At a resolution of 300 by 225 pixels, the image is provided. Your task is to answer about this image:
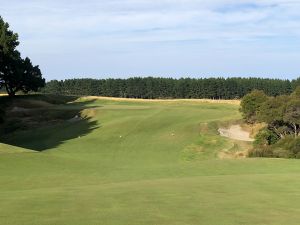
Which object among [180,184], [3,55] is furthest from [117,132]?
[180,184]

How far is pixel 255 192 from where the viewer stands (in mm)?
14211

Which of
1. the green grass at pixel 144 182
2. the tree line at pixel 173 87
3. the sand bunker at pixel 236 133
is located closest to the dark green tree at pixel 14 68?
the green grass at pixel 144 182

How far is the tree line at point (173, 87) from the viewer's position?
13325 cm

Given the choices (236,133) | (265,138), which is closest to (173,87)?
(236,133)

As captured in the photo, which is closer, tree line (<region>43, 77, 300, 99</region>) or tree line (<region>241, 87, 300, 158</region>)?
tree line (<region>241, 87, 300, 158</region>)

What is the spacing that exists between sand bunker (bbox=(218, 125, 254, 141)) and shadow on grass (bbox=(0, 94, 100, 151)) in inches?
538

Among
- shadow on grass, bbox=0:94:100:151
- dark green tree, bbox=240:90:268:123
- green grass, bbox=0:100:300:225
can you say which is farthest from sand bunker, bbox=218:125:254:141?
shadow on grass, bbox=0:94:100:151

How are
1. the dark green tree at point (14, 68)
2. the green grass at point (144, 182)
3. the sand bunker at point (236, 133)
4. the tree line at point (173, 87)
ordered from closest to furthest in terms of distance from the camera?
Result: the green grass at point (144, 182)
the sand bunker at point (236, 133)
the dark green tree at point (14, 68)
the tree line at point (173, 87)

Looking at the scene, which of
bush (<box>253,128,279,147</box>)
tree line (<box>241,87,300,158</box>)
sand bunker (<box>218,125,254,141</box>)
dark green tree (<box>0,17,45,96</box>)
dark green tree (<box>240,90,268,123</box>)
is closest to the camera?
tree line (<box>241,87,300,158</box>)

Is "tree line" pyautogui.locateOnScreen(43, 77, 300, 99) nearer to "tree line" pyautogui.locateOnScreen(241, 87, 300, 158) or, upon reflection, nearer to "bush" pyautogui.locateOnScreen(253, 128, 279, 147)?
"tree line" pyautogui.locateOnScreen(241, 87, 300, 158)

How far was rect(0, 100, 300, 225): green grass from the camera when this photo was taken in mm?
10102

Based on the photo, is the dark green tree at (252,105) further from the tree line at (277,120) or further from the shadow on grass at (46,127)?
the shadow on grass at (46,127)

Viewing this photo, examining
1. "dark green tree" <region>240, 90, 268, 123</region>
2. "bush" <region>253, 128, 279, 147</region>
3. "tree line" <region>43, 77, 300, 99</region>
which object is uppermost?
"tree line" <region>43, 77, 300, 99</region>

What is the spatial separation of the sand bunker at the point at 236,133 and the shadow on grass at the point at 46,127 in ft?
44.8
